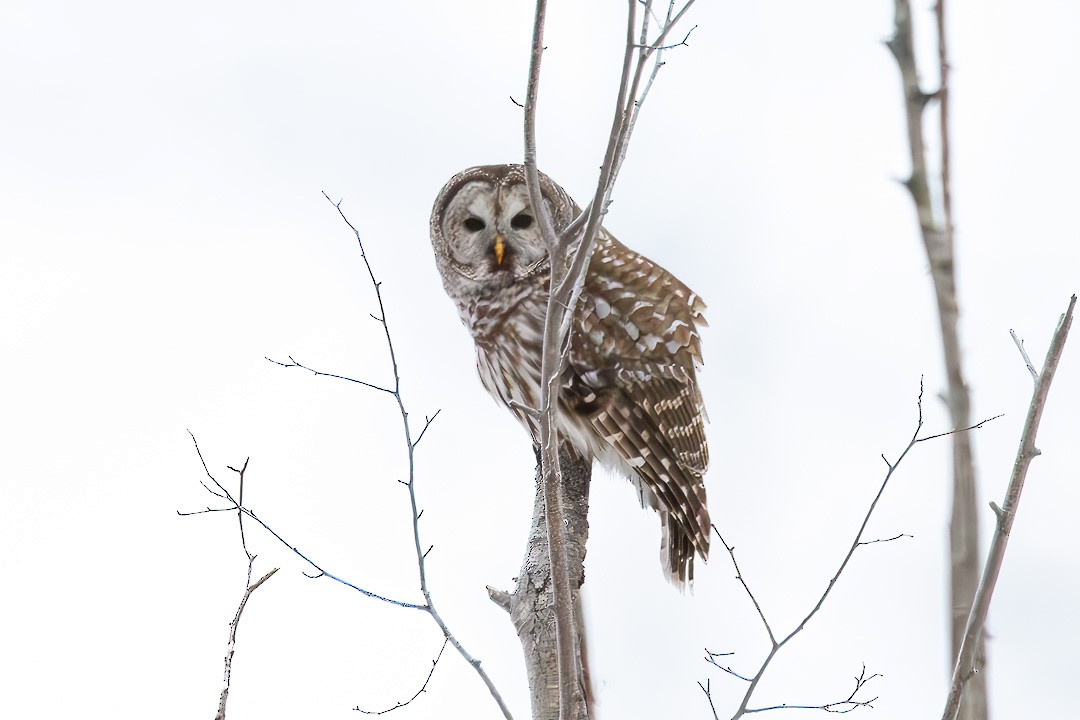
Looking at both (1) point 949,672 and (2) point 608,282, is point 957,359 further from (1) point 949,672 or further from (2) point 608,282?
(2) point 608,282

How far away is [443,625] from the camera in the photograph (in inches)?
99.3

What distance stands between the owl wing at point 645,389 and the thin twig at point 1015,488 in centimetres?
243

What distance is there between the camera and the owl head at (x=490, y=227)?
4.25 m

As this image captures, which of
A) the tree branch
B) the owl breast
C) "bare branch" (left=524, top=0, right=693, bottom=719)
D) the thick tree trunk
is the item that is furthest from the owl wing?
the tree branch

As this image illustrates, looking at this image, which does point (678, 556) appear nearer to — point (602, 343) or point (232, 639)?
point (602, 343)

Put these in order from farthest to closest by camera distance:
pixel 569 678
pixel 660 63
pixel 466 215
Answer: pixel 466 215 → pixel 660 63 → pixel 569 678

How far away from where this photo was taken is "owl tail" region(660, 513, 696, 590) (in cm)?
417

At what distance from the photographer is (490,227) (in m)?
4.33

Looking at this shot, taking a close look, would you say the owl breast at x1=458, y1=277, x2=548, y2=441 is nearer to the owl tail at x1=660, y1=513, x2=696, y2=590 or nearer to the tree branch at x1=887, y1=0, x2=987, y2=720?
the owl tail at x1=660, y1=513, x2=696, y2=590

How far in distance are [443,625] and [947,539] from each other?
188cm

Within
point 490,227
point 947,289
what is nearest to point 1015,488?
point 947,289

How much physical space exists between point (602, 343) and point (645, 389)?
0.22m

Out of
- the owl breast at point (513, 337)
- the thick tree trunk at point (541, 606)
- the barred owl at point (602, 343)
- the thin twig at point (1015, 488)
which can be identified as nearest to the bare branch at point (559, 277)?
the thick tree trunk at point (541, 606)

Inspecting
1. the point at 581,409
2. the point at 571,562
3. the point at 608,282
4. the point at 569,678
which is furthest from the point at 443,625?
the point at 608,282
